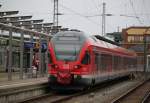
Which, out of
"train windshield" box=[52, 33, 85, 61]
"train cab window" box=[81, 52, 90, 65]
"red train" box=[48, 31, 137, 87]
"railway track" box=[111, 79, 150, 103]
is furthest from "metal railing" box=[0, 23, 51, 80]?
"railway track" box=[111, 79, 150, 103]

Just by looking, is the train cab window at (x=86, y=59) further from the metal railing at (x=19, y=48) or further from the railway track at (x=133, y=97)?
the metal railing at (x=19, y=48)

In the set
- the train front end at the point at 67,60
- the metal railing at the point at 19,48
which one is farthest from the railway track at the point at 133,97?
Answer: the metal railing at the point at 19,48

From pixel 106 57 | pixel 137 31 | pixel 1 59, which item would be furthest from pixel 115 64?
pixel 137 31

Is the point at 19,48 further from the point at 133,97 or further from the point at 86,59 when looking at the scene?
the point at 133,97

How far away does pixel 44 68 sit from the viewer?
98.7 feet

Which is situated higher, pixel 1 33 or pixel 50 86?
pixel 1 33

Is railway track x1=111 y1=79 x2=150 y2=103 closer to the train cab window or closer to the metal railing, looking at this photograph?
the train cab window

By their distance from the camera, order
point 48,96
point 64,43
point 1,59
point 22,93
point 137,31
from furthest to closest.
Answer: point 137,31, point 1,59, point 64,43, point 48,96, point 22,93

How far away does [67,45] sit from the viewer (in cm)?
2278

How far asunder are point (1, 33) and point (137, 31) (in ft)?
286

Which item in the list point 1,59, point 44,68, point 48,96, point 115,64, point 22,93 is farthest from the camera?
point 115,64

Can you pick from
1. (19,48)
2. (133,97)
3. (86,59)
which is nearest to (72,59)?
(86,59)

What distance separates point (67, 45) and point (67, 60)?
2.94 feet

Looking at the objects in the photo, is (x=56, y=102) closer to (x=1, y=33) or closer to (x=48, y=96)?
(x=48, y=96)
